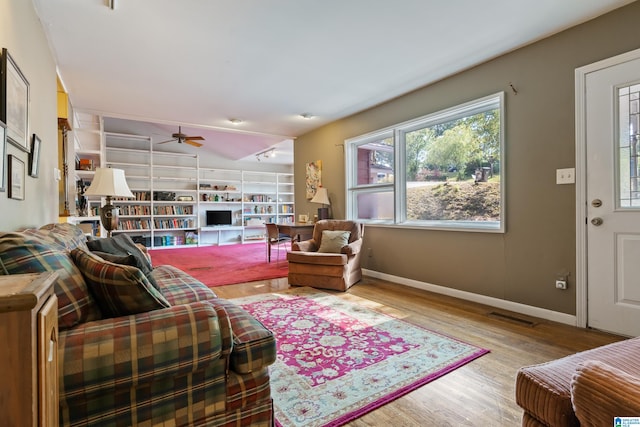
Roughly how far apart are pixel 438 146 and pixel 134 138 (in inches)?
274

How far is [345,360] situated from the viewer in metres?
1.96

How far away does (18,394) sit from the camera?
58 cm

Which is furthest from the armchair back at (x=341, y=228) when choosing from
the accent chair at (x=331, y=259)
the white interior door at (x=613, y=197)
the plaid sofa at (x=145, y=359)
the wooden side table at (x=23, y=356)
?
the wooden side table at (x=23, y=356)

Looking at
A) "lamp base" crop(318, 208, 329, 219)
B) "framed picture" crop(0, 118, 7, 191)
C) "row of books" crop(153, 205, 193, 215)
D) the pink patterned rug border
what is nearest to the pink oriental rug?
the pink patterned rug border

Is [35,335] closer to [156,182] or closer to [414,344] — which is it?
[414,344]

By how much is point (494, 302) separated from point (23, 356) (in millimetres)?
3342

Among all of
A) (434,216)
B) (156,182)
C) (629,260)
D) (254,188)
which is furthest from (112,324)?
(254,188)

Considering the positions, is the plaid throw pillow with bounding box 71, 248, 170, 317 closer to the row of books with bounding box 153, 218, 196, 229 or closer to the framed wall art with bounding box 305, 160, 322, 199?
the framed wall art with bounding box 305, 160, 322, 199

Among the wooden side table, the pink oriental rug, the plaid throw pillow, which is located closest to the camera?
the wooden side table

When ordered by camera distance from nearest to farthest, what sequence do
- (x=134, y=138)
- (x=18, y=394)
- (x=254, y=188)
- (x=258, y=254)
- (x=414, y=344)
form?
1. (x=18, y=394)
2. (x=414, y=344)
3. (x=258, y=254)
4. (x=134, y=138)
5. (x=254, y=188)

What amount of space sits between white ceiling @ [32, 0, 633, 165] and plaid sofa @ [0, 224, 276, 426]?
202 cm

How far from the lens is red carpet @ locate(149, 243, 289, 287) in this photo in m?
4.36

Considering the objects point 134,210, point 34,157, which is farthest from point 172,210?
point 34,157

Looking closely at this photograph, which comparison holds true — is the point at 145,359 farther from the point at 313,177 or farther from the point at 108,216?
the point at 313,177
